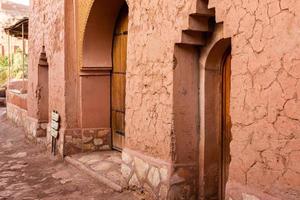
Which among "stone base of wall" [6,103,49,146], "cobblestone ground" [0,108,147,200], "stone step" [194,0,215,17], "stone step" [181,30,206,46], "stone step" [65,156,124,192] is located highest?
"stone step" [194,0,215,17]

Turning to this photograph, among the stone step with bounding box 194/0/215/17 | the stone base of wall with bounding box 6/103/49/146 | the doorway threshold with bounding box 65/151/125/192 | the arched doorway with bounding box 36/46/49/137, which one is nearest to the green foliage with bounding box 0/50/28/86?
the stone base of wall with bounding box 6/103/49/146

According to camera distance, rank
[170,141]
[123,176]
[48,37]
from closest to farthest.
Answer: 1. [170,141]
2. [123,176]
3. [48,37]

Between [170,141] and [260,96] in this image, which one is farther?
[170,141]

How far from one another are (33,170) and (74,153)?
825mm

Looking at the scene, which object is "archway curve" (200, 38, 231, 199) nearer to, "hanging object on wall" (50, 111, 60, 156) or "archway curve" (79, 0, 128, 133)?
"archway curve" (79, 0, 128, 133)

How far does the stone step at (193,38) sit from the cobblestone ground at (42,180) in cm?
190

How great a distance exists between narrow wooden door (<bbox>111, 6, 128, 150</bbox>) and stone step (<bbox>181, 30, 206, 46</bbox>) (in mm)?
2913

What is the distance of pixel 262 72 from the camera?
2.91 metres

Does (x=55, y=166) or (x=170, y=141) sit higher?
(x=170, y=141)

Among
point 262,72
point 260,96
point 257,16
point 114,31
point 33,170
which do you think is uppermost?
point 114,31

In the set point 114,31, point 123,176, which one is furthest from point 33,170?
point 114,31

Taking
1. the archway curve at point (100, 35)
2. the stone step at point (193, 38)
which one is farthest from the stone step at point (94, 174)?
the stone step at point (193, 38)

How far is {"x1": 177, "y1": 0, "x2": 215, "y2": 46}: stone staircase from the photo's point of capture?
3.73 metres

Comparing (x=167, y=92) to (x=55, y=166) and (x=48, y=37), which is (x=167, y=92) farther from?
(x=48, y=37)
